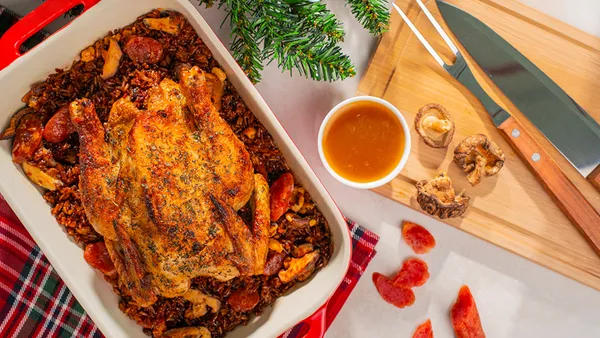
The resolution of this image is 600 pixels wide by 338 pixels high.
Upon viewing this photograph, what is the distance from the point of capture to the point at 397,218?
2.02 m

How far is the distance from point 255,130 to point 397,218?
66 cm

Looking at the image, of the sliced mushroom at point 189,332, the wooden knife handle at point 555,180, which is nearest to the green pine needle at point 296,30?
the wooden knife handle at point 555,180

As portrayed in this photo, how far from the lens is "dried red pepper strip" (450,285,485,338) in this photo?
79.1 inches

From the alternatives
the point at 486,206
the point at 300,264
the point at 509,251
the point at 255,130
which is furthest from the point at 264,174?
the point at 509,251

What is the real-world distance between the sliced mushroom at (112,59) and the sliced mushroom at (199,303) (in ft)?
2.34

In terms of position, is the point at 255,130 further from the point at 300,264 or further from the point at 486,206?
the point at 486,206

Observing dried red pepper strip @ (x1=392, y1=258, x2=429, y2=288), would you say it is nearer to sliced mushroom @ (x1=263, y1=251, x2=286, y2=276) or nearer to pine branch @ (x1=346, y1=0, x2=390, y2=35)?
sliced mushroom @ (x1=263, y1=251, x2=286, y2=276)

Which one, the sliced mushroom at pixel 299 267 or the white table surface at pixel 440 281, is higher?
the sliced mushroom at pixel 299 267

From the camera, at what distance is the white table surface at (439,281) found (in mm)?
1988

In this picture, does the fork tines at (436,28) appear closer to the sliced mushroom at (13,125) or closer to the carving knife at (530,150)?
the carving knife at (530,150)

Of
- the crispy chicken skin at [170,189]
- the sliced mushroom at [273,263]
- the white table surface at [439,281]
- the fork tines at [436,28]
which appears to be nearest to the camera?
the crispy chicken skin at [170,189]

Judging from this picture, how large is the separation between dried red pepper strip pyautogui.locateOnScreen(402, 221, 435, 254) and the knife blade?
54cm

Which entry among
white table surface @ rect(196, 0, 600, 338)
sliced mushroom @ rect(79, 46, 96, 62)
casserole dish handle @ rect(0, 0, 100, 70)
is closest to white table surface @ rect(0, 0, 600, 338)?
white table surface @ rect(196, 0, 600, 338)

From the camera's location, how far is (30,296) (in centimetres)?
183
